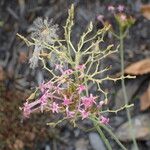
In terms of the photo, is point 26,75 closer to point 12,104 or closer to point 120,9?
point 12,104

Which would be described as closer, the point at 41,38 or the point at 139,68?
the point at 41,38

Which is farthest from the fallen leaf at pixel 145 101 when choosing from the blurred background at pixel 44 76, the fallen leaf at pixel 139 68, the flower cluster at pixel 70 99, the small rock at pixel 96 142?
the flower cluster at pixel 70 99

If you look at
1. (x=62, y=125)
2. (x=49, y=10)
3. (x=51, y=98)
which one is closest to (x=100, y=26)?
(x=49, y=10)

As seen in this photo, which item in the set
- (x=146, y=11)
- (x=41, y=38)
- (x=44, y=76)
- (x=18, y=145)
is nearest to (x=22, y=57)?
(x=44, y=76)

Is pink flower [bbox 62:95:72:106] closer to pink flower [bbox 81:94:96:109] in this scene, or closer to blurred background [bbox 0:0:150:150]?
pink flower [bbox 81:94:96:109]

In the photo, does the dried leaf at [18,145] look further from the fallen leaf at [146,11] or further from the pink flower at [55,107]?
the pink flower at [55,107]

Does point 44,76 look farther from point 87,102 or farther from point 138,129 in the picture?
point 87,102
